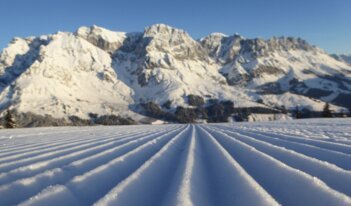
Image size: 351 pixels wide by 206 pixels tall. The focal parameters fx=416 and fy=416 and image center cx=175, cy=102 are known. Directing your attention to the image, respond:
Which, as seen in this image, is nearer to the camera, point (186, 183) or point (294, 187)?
point (294, 187)

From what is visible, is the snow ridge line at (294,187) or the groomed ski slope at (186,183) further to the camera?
the groomed ski slope at (186,183)

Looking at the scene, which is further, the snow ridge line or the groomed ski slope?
the groomed ski slope

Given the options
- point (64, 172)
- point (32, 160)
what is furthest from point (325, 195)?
point (32, 160)

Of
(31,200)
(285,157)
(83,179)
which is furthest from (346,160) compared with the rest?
(31,200)

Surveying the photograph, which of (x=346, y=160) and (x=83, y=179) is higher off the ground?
(x=346, y=160)

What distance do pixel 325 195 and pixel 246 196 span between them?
2.86 ft

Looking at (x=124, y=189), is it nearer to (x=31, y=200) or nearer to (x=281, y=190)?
(x=31, y=200)

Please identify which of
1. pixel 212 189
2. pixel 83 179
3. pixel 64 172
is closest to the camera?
pixel 212 189

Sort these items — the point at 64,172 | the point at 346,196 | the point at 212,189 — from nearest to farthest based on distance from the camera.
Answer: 1. the point at 346,196
2. the point at 212,189
3. the point at 64,172

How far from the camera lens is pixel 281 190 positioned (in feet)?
17.1

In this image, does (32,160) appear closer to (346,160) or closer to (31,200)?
(31,200)

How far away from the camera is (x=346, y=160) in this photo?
7.50 m

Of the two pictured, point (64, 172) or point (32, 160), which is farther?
point (32, 160)

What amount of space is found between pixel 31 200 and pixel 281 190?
3.02 metres
